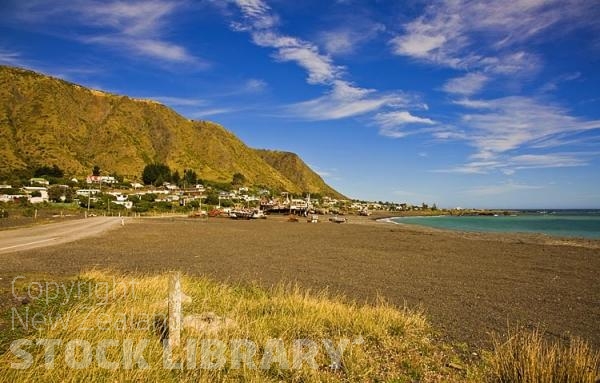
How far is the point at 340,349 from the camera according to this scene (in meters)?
6.10

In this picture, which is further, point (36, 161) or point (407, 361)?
point (36, 161)

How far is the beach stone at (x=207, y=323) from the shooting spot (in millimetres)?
6172

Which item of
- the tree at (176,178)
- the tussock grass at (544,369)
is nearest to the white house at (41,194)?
the tree at (176,178)

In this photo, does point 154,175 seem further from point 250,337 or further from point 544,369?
point 544,369

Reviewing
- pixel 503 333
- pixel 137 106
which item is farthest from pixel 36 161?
pixel 503 333

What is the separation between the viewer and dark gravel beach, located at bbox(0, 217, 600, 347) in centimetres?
939

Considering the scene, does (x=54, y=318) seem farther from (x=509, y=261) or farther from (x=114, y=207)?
(x=114, y=207)

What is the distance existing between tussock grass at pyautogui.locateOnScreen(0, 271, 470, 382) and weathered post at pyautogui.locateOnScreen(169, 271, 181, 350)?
7.1 inches

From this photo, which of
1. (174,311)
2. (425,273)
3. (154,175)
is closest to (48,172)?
(154,175)

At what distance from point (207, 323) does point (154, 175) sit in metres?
120

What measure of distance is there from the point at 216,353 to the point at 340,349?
1862mm

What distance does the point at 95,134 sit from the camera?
126 m

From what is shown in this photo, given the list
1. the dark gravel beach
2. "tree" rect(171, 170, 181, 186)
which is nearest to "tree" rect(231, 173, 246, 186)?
"tree" rect(171, 170, 181, 186)

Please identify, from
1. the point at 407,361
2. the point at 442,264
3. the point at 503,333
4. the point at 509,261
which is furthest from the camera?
the point at 509,261
